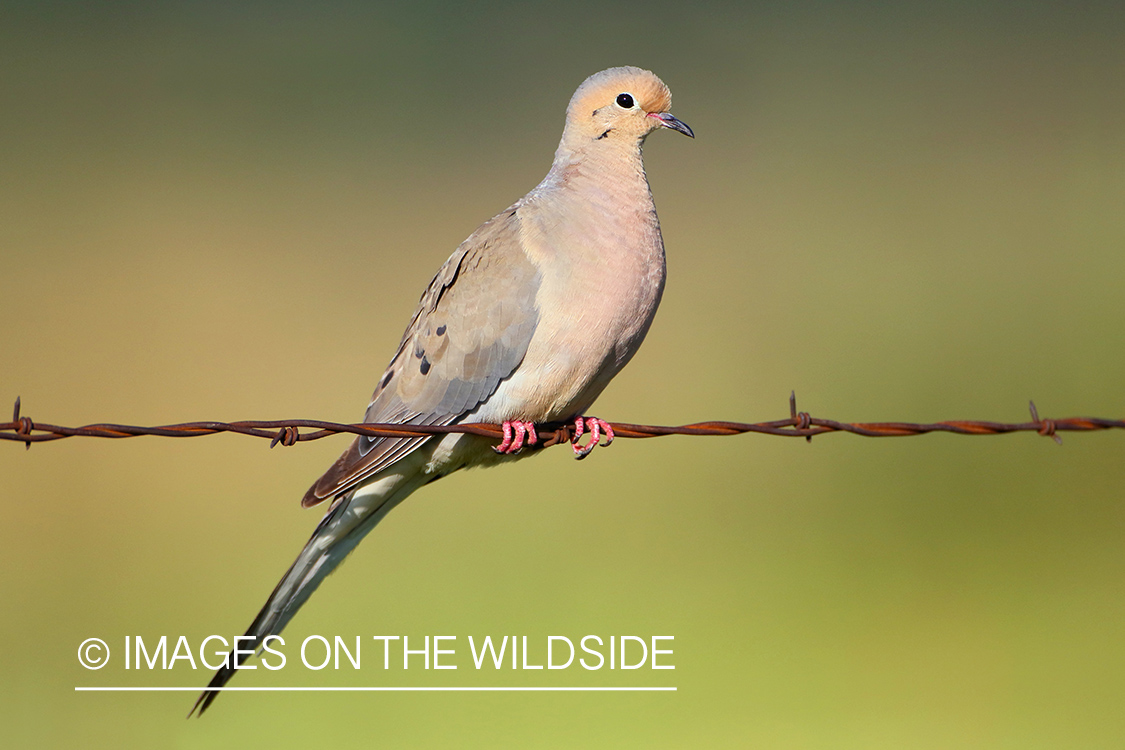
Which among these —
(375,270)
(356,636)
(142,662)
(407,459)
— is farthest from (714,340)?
(407,459)

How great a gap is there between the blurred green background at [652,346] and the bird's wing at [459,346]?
2.39 m

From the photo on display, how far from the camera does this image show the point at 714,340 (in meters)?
9.20

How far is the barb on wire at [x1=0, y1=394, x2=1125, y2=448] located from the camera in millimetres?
2725

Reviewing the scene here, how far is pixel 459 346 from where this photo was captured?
3.64 m

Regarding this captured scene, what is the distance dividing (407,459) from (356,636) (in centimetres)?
284

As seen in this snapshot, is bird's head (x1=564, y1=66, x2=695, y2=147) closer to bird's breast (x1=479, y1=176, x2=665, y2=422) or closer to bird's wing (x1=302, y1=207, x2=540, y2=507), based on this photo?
bird's breast (x1=479, y1=176, x2=665, y2=422)

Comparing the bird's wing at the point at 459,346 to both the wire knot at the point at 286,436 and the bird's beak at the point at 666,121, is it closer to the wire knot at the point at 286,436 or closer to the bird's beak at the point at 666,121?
the wire knot at the point at 286,436

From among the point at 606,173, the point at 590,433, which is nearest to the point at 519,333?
the point at 590,433

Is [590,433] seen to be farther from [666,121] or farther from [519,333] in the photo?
[666,121]

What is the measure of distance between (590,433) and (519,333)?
45cm

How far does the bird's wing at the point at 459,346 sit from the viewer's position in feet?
11.3

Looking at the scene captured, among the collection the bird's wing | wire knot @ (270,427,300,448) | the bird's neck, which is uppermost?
the bird's neck

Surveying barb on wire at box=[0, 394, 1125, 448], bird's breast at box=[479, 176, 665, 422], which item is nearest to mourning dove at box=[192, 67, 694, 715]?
bird's breast at box=[479, 176, 665, 422]

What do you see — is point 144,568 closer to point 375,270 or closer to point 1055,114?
point 375,270
